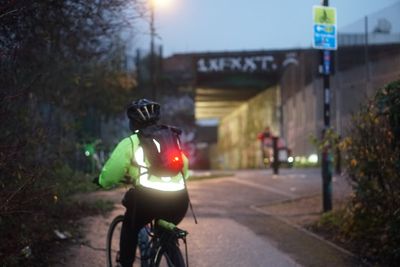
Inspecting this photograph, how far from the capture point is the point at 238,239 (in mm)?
9617

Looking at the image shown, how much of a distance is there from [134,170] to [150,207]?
14.7 inches

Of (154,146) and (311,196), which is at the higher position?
(154,146)

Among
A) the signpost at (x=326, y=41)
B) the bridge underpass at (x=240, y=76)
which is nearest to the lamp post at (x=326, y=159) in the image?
the signpost at (x=326, y=41)

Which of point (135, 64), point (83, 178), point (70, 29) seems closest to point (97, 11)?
point (70, 29)

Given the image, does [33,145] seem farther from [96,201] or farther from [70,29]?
[96,201]

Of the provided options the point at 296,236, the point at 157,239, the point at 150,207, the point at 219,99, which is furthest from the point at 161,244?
the point at 219,99

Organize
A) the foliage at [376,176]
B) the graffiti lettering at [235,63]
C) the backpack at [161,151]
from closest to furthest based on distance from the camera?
the backpack at [161,151]
the foliage at [376,176]
the graffiti lettering at [235,63]

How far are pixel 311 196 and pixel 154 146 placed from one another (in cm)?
1000

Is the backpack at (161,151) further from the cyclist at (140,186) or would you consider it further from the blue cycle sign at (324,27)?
the blue cycle sign at (324,27)

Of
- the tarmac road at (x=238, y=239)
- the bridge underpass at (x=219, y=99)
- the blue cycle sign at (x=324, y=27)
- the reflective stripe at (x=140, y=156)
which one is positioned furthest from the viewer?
the bridge underpass at (x=219, y=99)

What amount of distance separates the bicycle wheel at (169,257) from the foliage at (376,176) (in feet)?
11.5

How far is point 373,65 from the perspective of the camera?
49.9 ft

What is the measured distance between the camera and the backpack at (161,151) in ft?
17.4

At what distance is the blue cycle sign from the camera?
11.8 metres
